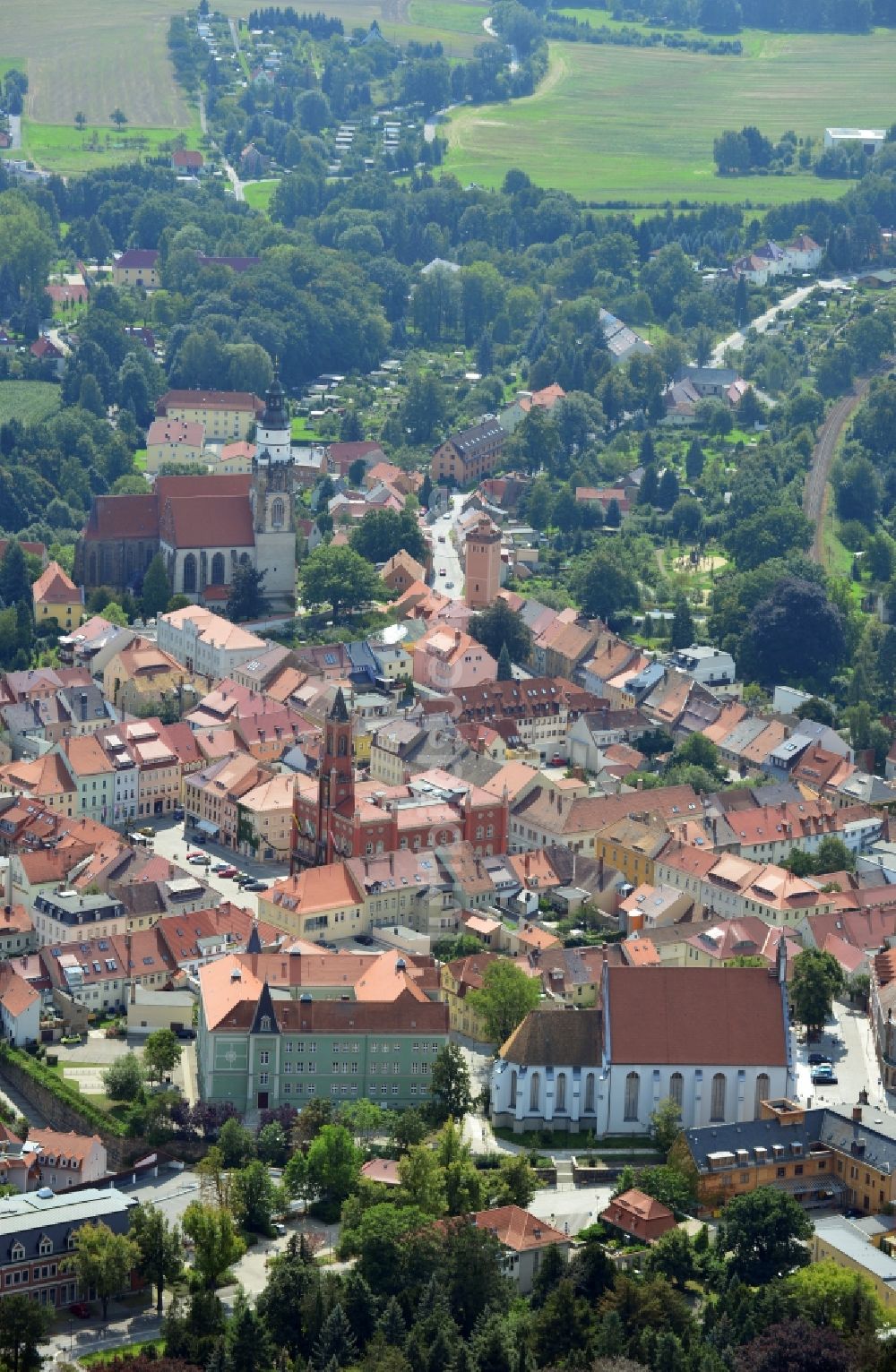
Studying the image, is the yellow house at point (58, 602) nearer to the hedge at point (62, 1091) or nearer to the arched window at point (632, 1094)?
the hedge at point (62, 1091)

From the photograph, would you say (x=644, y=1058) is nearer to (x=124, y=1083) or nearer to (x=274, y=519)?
(x=124, y=1083)

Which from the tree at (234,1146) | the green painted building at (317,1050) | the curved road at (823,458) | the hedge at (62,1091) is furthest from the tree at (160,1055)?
the curved road at (823,458)

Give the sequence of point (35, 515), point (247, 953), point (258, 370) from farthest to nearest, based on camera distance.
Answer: point (258, 370) → point (35, 515) → point (247, 953)

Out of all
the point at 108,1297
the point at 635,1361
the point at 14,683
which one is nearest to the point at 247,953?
the point at 108,1297

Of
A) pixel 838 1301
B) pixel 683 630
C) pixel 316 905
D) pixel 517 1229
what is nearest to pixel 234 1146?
pixel 517 1229

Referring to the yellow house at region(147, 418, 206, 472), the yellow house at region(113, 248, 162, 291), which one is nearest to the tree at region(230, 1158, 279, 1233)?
the yellow house at region(147, 418, 206, 472)

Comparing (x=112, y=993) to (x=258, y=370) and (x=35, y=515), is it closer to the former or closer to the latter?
(x=35, y=515)
